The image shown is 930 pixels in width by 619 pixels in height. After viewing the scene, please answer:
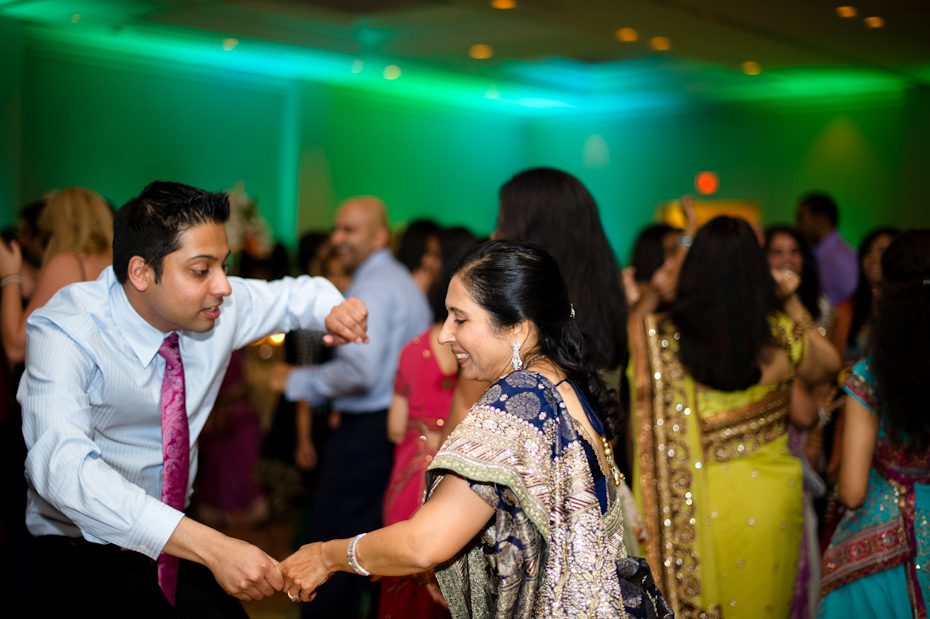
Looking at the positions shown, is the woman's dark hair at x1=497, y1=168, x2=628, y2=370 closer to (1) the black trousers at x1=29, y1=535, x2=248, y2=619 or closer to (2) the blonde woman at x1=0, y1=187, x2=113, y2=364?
(1) the black trousers at x1=29, y1=535, x2=248, y2=619

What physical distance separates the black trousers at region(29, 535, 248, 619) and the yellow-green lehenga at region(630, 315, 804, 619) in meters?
1.38

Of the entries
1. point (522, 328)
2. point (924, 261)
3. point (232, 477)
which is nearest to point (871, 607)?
point (924, 261)

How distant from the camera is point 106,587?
224 cm

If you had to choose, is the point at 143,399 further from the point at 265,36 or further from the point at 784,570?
the point at 265,36

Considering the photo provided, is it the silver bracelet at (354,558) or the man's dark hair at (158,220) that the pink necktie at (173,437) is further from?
the silver bracelet at (354,558)

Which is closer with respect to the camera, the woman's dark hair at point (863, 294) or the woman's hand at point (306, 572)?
the woman's hand at point (306, 572)

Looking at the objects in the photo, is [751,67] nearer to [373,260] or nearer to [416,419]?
[373,260]

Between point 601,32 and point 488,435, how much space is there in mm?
5525

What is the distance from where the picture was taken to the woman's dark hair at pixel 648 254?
16.3ft

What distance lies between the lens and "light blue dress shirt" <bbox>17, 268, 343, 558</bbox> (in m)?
2.04

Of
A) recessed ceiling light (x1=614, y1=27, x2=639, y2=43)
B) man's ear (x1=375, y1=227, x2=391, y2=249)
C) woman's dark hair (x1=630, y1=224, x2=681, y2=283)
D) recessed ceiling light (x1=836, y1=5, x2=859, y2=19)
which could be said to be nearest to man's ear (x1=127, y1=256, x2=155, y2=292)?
man's ear (x1=375, y1=227, x2=391, y2=249)

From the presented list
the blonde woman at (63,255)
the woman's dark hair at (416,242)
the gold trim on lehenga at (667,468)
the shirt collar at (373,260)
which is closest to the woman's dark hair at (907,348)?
the gold trim on lehenga at (667,468)

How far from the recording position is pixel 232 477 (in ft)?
19.2

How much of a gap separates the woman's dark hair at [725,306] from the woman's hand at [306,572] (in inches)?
58.4
